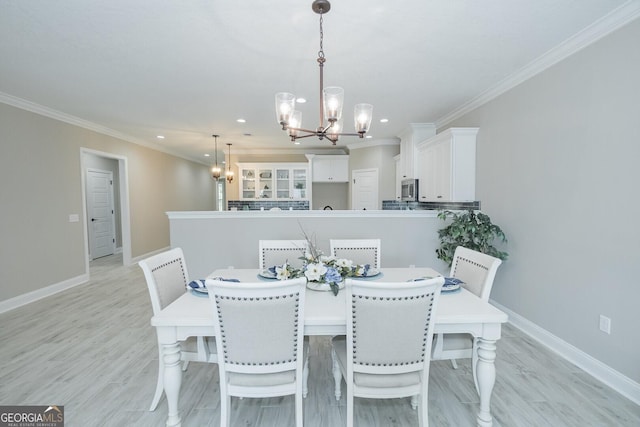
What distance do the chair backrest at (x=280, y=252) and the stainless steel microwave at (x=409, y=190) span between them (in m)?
2.90

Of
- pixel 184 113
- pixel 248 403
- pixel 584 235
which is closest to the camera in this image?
pixel 248 403

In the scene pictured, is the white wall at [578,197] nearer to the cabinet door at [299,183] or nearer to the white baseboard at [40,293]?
the cabinet door at [299,183]

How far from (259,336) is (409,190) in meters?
4.19

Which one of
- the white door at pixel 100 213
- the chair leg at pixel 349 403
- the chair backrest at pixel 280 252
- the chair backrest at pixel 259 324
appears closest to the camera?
the chair backrest at pixel 259 324

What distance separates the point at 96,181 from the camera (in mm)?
6418

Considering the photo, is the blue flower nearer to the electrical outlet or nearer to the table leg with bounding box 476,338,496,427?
the table leg with bounding box 476,338,496,427

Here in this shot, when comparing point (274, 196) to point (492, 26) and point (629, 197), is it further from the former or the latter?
point (629, 197)

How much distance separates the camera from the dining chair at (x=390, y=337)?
4.38 feet

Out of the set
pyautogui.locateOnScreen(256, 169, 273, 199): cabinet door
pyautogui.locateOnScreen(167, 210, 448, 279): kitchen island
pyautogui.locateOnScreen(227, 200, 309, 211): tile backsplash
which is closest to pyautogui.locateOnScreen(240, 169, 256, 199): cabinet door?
pyautogui.locateOnScreen(256, 169, 273, 199): cabinet door

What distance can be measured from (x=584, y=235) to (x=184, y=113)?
462 cm

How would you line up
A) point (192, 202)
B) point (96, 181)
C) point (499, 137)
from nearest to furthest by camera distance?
point (499, 137)
point (96, 181)
point (192, 202)

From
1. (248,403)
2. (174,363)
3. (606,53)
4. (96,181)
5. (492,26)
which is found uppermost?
(492,26)

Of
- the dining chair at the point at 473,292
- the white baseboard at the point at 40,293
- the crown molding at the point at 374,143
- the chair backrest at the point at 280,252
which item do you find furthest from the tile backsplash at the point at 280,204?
the dining chair at the point at 473,292

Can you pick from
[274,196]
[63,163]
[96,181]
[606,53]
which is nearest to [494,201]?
A: [606,53]
